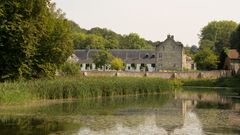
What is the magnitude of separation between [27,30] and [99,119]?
13996mm

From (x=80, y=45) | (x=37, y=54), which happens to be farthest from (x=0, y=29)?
(x=80, y=45)

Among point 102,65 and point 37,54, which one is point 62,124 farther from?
point 102,65

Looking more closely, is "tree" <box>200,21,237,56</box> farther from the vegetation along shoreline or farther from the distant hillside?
the vegetation along shoreline

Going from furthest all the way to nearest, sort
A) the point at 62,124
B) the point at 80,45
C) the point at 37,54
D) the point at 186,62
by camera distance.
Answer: the point at 80,45 < the point at 186,62 < the point at 37,54 < the point at 62,124

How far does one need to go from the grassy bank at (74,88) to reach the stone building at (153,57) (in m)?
47.5

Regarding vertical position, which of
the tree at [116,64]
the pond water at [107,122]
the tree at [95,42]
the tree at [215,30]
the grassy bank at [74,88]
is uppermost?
the tree at [215,30]

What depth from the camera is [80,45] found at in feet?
470

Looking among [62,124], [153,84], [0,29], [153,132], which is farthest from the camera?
[153,84]

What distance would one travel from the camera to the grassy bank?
34.7m

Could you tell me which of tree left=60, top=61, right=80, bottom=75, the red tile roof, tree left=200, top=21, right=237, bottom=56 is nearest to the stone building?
the red tile roof

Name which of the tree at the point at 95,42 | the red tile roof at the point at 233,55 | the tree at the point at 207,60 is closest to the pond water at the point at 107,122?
the red tile roof at the point at 233,55

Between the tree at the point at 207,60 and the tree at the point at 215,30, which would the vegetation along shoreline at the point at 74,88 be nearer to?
the tree at the point at 207,60

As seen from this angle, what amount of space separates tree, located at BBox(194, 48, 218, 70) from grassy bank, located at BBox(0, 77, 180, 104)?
41.7m

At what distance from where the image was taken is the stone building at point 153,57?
10819 cm
